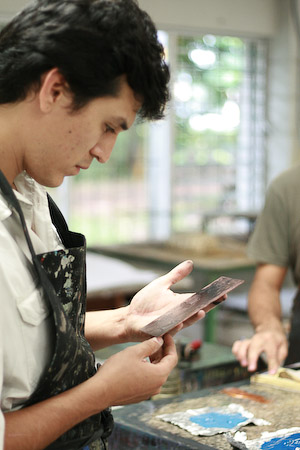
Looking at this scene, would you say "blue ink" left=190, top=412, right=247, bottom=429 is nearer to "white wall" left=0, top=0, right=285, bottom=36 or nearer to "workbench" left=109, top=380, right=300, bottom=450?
"workbench" left=109, top=380, right=300, bottom=450

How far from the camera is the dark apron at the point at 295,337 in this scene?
8.29 feet

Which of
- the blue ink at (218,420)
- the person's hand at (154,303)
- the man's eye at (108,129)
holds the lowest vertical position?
the blue ink at (218,420)

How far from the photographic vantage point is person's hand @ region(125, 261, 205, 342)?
151 cm

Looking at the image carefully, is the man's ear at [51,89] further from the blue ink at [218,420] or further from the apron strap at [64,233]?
the blue ink at [218,420]

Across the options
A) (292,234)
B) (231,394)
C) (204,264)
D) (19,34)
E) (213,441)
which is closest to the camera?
(19,34)

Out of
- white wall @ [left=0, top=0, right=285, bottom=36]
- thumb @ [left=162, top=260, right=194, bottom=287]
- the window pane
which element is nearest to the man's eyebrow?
thumb @ [left=162, top=260, right=194, bottom=287]

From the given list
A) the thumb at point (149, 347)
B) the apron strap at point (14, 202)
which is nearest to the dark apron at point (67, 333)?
the apron strap at point (14, 202)

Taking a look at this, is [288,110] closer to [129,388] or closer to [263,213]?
[263,213]

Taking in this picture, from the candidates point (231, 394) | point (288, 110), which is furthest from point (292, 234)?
point (288, 110)

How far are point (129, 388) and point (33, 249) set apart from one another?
1.05 feet

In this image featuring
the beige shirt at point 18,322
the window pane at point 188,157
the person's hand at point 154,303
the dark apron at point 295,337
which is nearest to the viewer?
the beige shirt at point 18,322

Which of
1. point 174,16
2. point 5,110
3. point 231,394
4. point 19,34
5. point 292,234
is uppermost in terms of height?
point 174,16

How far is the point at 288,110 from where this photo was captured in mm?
6414

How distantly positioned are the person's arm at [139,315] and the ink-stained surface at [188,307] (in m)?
0.04
